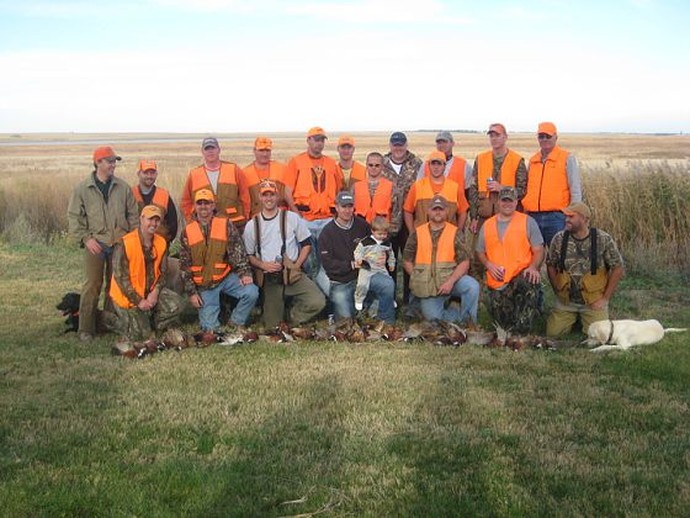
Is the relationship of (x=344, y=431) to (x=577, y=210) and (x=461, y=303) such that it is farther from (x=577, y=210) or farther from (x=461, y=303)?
(x=577, y=210)

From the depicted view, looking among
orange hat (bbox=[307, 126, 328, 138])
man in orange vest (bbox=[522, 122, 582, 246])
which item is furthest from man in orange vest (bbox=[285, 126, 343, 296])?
man in orange vest (bbox=[522, 122, 582, 246])

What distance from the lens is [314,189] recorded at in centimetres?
1052

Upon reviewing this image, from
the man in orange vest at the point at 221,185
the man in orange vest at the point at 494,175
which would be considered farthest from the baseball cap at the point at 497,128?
the man in orange vest at the point at 221,185

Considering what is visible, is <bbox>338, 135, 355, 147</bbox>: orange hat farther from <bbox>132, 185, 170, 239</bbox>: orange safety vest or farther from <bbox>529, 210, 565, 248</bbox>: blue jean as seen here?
<bbox>529, 210, 565, 248</bbox>: blue jean

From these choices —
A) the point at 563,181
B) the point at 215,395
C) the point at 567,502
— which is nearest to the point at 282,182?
the point at 563,181

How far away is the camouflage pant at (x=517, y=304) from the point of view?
918cm

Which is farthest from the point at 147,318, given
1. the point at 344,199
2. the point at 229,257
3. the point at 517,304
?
the point at 517,304

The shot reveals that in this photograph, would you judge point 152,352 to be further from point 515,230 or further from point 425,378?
point 515,230

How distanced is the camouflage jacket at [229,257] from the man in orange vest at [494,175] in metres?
3.23

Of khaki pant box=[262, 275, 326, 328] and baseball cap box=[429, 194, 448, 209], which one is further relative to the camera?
khaki pant box=[262, 275, 326, 328]

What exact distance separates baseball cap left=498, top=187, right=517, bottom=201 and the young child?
151 cm

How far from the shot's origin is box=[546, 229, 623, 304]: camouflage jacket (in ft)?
29.3

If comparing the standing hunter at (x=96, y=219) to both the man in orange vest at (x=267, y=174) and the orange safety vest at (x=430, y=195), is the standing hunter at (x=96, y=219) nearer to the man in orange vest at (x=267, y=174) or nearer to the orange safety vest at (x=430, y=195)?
the man in orange vest at (x=267, y=174)

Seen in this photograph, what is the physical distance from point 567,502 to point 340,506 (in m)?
1.38
